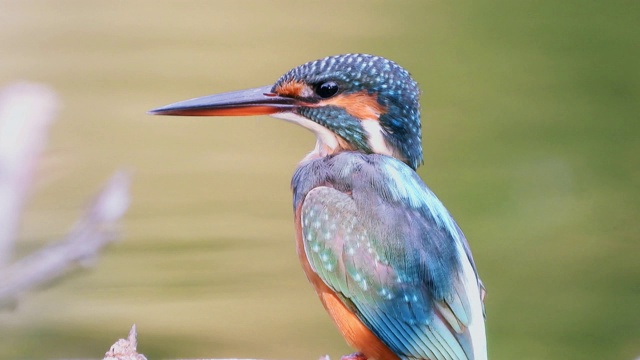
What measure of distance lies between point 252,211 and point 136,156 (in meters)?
0.39

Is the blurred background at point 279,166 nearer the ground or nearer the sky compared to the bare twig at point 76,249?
nearer the sky

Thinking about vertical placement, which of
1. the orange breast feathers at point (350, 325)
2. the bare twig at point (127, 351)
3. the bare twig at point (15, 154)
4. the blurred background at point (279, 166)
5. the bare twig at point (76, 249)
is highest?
the blurred background at point (279, 166)

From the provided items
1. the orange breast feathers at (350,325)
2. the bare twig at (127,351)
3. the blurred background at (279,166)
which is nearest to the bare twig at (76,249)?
the bare twig at (127,351)

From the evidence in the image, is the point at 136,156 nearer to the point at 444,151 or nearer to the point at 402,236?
the point at 444,151

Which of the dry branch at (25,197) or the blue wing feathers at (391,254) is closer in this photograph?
the blue wing feathers at (391,254)

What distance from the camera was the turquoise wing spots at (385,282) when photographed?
1.40m

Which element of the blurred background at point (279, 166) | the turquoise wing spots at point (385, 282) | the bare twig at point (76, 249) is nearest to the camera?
the turquoise wing spots at point (385, 282)

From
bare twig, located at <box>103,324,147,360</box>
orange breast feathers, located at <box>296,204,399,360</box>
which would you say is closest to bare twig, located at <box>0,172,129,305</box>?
bare twig, located at <box>103,324,147,360</box>

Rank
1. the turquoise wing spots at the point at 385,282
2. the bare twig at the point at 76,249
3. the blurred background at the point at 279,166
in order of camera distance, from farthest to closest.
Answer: the blurred background at the point at 279,166 → the bare twig at the point at 76,249 → the turquoise wing spots at the point at 385,282

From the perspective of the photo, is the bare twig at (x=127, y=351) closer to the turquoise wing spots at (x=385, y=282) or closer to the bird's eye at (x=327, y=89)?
the turquoise wing spots at (x=385, y=282)

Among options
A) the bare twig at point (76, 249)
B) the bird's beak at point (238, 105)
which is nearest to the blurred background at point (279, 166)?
the bare twig at point (76, 249)

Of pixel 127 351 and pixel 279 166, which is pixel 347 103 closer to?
pixel 127 351

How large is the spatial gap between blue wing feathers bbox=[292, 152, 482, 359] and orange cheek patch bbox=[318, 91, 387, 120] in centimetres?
7

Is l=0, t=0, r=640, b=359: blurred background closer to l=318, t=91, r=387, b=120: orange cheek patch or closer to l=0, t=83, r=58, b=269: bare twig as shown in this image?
l=0, t=83, r=58, b=269: bare twig
